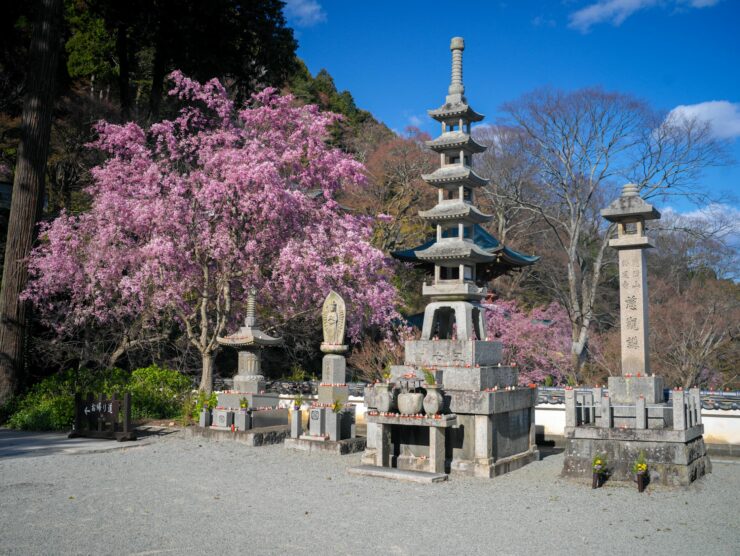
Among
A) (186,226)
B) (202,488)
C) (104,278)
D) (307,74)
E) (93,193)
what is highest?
(307,74)

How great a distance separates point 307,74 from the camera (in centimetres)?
4675

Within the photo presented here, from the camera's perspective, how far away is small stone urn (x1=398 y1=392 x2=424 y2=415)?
11.8 metres

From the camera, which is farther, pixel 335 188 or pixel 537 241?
pixel 537 241

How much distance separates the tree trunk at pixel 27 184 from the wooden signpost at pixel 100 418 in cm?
462

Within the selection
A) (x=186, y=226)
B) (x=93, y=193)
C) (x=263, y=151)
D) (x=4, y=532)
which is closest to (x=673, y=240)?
(x=263, y=151)

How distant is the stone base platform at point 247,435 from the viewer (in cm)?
1517

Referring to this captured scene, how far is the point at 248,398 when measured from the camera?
16.8 metres

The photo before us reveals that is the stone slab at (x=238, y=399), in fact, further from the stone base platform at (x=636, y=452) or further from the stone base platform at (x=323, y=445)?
the stone base platform at (x=636, y=452)

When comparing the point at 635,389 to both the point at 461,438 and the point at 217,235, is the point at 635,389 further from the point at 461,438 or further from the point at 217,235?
the point at 217,235

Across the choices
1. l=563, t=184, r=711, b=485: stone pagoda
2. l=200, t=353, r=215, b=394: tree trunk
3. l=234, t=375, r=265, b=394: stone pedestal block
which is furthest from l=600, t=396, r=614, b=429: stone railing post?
l=200, t=353, r=215, b=394: tree trunk

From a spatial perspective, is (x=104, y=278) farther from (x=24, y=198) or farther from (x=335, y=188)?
(x=335, y=188)

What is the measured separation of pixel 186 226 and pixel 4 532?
40.4 ft

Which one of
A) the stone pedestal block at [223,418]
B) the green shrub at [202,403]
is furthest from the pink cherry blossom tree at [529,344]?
the stone pedestal block at [223,418]

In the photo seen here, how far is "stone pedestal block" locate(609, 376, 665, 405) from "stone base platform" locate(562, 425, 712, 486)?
3.72 feet
